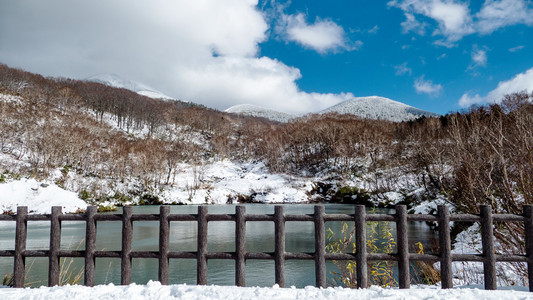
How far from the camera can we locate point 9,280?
7164mm

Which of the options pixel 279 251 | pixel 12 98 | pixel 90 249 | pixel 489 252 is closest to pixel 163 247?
pixel 90 249

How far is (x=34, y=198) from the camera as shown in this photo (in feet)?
115

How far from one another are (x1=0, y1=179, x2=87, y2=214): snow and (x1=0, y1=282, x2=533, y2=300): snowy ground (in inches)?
→ 1342

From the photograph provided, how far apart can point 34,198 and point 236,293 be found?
3945 cm

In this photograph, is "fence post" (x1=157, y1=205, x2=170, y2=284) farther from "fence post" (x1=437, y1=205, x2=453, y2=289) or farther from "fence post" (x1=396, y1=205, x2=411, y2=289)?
"fence post" (x1=437, y1=205, x2=453, y2=289)

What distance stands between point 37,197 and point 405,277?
4109cm

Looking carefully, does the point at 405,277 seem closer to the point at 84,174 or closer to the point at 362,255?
the point at 362,255

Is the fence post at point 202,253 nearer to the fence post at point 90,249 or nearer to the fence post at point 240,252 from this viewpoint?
the fence post at point 240,252

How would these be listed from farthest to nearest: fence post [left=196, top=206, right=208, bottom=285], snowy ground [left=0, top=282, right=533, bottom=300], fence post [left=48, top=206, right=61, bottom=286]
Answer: fence post [left=48, top=206, right=61, bottom=286]
fence post [left=196, top=206, right=208, bottom=285]
snowy ground [left=0, top=282, right=533, bottom=300]

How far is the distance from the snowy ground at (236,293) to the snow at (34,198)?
34.1 m

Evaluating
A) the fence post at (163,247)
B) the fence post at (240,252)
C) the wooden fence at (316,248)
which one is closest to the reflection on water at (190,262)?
the wooden fence at (316,248)

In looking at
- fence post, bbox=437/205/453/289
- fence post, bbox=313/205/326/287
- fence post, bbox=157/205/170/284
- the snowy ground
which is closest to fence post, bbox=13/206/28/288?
the snowy ground

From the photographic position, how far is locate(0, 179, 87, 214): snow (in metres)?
33.1

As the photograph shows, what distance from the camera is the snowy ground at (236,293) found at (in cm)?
469
